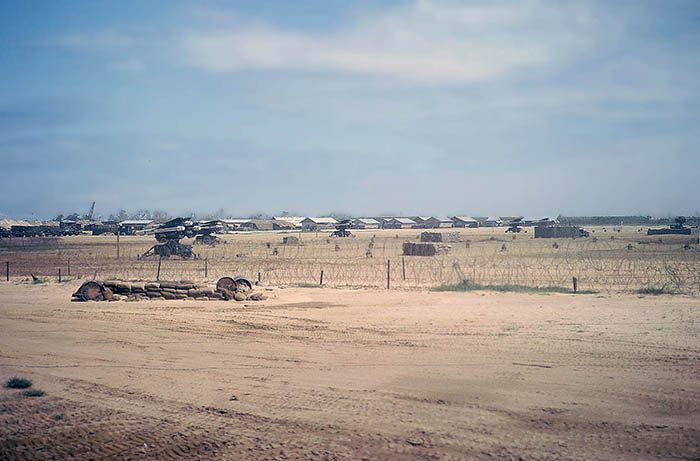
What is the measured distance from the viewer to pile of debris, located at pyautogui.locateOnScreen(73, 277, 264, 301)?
2148 centimetres

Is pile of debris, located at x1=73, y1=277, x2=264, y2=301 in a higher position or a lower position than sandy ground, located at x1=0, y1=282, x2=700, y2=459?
higher

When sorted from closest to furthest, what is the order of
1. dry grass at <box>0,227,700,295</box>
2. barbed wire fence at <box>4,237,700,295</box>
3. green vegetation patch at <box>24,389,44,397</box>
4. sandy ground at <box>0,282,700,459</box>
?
sandy ground at <box>0,282,700,459</box>, green vegetation patch at <box>24,389,44,397</box>, barbed wire fence at <box>4,237,700,295</box>, dry grass at <box>0,227,700,295</box>

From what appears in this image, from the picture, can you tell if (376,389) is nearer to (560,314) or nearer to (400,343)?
(400,343)

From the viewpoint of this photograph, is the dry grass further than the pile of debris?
Yes

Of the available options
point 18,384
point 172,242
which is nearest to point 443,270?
point 172,242

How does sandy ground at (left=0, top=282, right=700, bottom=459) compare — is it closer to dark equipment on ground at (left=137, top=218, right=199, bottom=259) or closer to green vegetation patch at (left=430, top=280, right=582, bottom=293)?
green vegetation patch at (left=430, top=280, right=582, bottom=293)

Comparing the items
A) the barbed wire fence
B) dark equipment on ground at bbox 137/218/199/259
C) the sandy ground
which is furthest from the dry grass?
the sandy ground

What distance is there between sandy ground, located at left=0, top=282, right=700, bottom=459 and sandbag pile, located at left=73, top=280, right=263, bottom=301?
3000mm

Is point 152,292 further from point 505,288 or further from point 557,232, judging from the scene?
point 557,232

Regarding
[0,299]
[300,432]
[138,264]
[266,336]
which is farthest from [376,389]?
[138,264]

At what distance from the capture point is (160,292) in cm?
2170

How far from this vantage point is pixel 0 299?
22625 mm

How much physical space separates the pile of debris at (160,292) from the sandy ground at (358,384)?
9.85 feet

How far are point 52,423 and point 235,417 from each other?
94.9 inches
